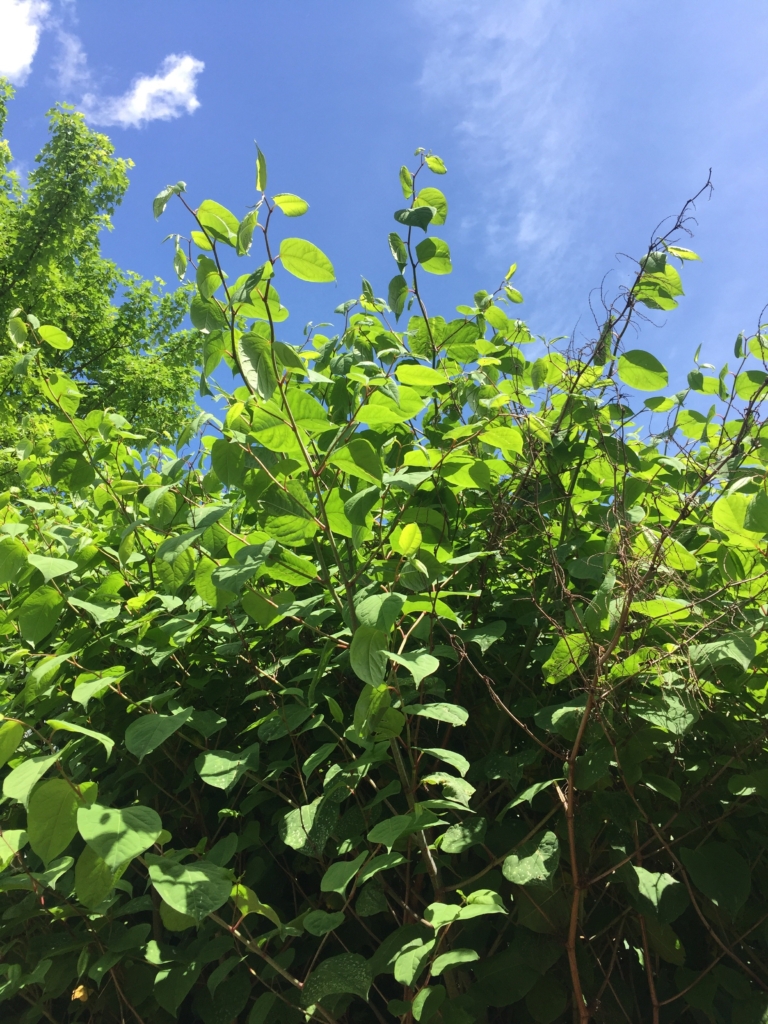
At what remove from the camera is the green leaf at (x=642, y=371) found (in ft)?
5.42

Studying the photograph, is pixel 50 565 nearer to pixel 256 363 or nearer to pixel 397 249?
pixel 256 363

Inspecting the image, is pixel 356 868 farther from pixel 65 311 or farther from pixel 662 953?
pixel 65 311

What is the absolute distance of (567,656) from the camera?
1320mm

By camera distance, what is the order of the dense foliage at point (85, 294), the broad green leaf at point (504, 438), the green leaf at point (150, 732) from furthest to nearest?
the dense foliage at point (85, 294)
the broad green leaf at point (504, 438)
the green leaf at point (150, 732)

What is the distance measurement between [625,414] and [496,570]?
0.57 m

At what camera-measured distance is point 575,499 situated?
1.86 meters

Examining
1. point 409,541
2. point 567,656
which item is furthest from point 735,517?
point 409,541

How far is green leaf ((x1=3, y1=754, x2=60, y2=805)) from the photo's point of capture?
96 cm

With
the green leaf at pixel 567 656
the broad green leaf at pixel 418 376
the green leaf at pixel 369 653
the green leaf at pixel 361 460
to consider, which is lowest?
the green leaf at pixel 369 653

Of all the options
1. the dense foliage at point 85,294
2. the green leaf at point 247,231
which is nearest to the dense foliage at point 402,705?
the green leaf at point 247,231

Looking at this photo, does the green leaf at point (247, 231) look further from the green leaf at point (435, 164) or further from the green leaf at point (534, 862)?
the green leaf at point (534, 862)

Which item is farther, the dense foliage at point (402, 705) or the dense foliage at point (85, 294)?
the dense foliage at point (85, 294)

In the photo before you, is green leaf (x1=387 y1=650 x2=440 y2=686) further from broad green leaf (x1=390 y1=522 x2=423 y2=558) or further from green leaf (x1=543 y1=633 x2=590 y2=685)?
green leaf (x1=543 y1=633 x2=590 y2=685)

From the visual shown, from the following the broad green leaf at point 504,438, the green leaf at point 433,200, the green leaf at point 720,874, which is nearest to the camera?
the green leaf at point 720,874
